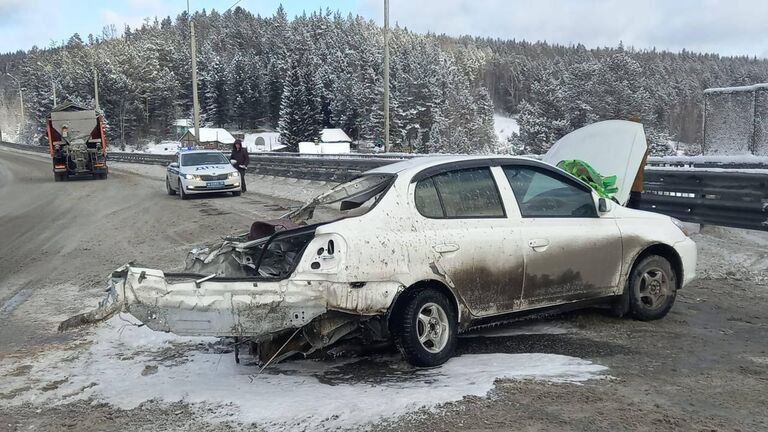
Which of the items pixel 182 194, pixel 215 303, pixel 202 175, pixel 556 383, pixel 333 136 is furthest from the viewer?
pixel 333 136

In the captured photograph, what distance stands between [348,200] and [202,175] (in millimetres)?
14997

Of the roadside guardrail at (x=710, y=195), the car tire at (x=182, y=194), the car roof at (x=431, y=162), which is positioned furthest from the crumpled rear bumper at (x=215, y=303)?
the car tire at (x=182, y=194)

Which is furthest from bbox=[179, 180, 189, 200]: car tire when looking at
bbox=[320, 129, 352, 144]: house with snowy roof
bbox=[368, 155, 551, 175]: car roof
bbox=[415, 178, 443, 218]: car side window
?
bbox=[320, 129, 352, 144]: house with snowy roof

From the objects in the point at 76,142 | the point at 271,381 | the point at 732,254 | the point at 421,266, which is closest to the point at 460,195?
the point at 421,266

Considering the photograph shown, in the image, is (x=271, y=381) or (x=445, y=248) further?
(x=445, y=248)

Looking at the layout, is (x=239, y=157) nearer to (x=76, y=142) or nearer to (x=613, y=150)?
(x=76, y=142)

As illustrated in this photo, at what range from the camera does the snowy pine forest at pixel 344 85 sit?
2525 inches

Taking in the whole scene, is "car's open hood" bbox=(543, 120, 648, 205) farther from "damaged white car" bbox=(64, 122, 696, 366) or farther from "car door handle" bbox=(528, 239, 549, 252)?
"car door handle" bbox=(528, 239, 549, 252)

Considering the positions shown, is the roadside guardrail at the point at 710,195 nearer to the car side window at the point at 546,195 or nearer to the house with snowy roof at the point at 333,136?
the car side window at the point at 546,195

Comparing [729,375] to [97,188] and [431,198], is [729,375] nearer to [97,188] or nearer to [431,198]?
[431,198]

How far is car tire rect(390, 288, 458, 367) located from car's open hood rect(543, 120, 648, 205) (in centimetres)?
402

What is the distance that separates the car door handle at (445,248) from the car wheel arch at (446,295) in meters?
0.23

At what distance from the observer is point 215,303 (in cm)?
421

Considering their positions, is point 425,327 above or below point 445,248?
below
